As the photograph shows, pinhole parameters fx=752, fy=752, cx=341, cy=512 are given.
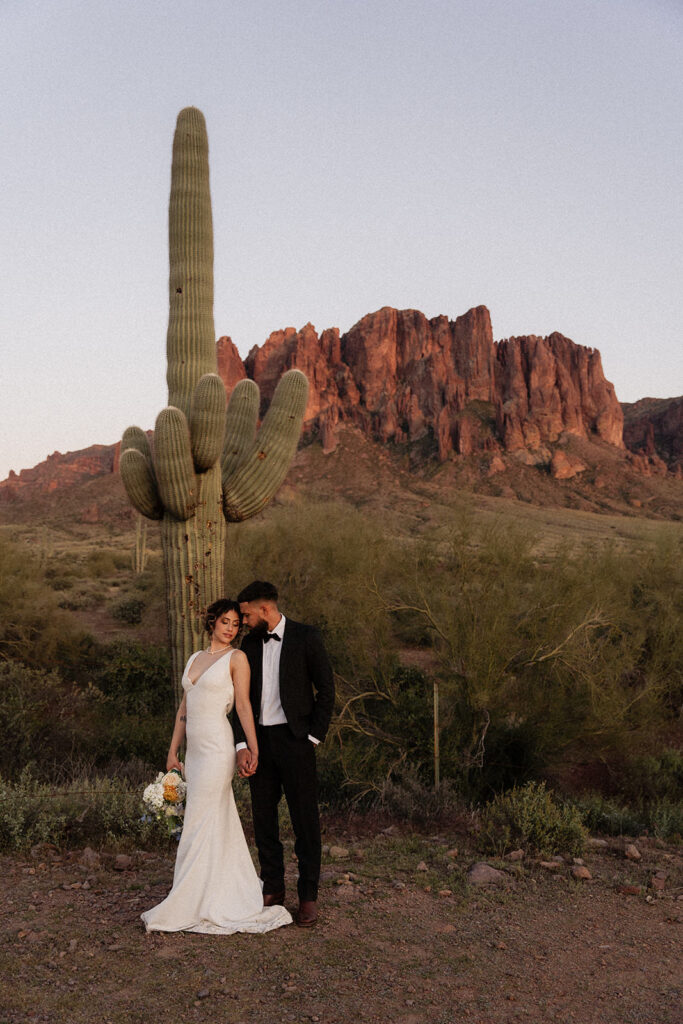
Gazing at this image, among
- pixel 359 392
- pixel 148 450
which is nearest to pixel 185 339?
pixel 148 450

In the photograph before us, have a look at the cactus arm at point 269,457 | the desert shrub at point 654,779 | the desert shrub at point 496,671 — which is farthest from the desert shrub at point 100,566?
the desert shrub at point 654,779

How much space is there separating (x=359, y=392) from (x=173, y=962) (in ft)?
288

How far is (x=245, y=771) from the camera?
4.15 metres

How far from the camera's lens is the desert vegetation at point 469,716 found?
6297 mm

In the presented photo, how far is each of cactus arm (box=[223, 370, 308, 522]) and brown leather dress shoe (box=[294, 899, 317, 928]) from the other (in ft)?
16.2

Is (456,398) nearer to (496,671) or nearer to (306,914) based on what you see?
(496,671)

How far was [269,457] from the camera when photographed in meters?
8.73

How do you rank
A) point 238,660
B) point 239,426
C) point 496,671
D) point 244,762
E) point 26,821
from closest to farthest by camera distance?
point 244,762
point 238,660
point 26,821
point 496,671
point 239,426

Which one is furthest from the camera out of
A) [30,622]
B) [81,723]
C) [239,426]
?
[30,622]

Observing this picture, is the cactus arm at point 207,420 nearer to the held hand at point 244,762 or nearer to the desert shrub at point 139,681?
the held hand at point 244,762

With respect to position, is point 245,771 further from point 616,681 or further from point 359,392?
point 359,392

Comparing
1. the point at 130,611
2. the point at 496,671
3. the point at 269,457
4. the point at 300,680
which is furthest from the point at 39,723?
the point at 130,611

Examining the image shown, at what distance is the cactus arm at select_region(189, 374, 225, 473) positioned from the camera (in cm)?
780

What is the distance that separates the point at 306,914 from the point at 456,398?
8378 cm
